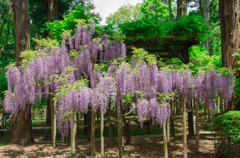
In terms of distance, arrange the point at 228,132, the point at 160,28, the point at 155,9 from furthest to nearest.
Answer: the point at 155,9
the point at 160,28
the point at 228,132

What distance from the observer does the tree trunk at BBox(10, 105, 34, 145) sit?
350 inches

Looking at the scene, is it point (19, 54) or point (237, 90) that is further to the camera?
point (19, 54)

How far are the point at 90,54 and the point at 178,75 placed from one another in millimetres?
3134

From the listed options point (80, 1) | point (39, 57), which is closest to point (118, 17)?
point (80, 1)

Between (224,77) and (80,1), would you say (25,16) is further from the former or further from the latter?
(224,77)

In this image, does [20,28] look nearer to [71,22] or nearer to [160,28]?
[71,22]

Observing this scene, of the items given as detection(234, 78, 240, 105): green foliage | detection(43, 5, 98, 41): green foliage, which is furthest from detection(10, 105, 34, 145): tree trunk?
detection(234, 78, 240, 105): green foliage

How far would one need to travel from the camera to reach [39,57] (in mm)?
6965

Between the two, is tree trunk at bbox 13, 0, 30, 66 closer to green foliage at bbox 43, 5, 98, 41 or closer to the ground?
green foliage at bbox 43, 5, 98, 41

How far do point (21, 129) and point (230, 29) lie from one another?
874 centimetres

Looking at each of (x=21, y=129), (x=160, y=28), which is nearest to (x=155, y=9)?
(x=160, y=28)

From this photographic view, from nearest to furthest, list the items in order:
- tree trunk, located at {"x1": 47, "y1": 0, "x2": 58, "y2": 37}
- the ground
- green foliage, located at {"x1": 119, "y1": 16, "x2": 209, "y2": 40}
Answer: the ground < green foliage, located at {"x1": 119, "y1": 16, "x2": 209, "y2": 40} < tree trunk, located at {"x1": 47, "y1": 0, "x2": 58, "y2": 37}

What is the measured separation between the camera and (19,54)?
9.23 m

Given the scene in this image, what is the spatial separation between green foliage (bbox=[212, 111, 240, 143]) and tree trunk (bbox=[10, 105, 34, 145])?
742cm
